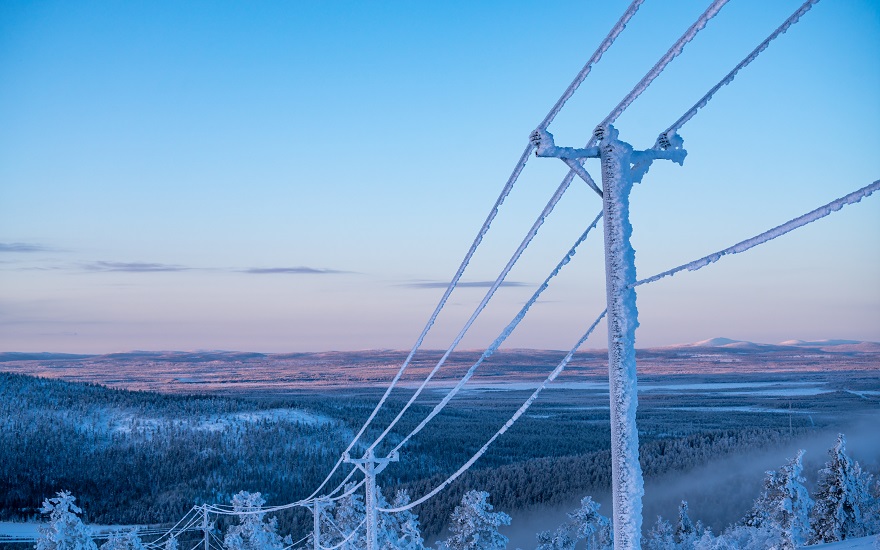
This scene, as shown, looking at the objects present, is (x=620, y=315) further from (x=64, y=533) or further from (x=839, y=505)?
(x=64, y=533)

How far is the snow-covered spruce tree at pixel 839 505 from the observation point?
44.8 m

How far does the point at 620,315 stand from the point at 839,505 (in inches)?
1791

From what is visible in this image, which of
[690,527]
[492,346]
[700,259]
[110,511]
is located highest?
[700,259]

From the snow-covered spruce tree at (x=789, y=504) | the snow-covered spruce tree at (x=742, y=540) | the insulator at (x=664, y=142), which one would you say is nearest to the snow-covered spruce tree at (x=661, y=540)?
the snow-covered spruce tree at (x=742, y=540)

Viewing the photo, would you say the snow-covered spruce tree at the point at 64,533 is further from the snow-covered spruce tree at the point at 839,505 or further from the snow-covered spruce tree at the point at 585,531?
the snow-covered spruce tree at the point at 839,505

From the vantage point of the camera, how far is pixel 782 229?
604 centimetres

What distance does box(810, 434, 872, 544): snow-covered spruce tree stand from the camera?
44.8m

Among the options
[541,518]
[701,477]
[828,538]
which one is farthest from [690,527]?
[701,477]

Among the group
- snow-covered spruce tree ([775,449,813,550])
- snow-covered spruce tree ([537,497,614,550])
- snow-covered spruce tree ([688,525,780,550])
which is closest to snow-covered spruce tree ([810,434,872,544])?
snow-covered spruce tree ([688,525,780,550])

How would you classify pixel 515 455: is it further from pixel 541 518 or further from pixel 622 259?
pixel 622 259

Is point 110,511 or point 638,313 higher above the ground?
point 638,313

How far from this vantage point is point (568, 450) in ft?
602

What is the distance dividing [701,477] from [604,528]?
270 feet

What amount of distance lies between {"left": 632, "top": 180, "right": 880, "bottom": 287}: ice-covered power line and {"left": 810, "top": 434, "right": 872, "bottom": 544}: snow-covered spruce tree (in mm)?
43092
